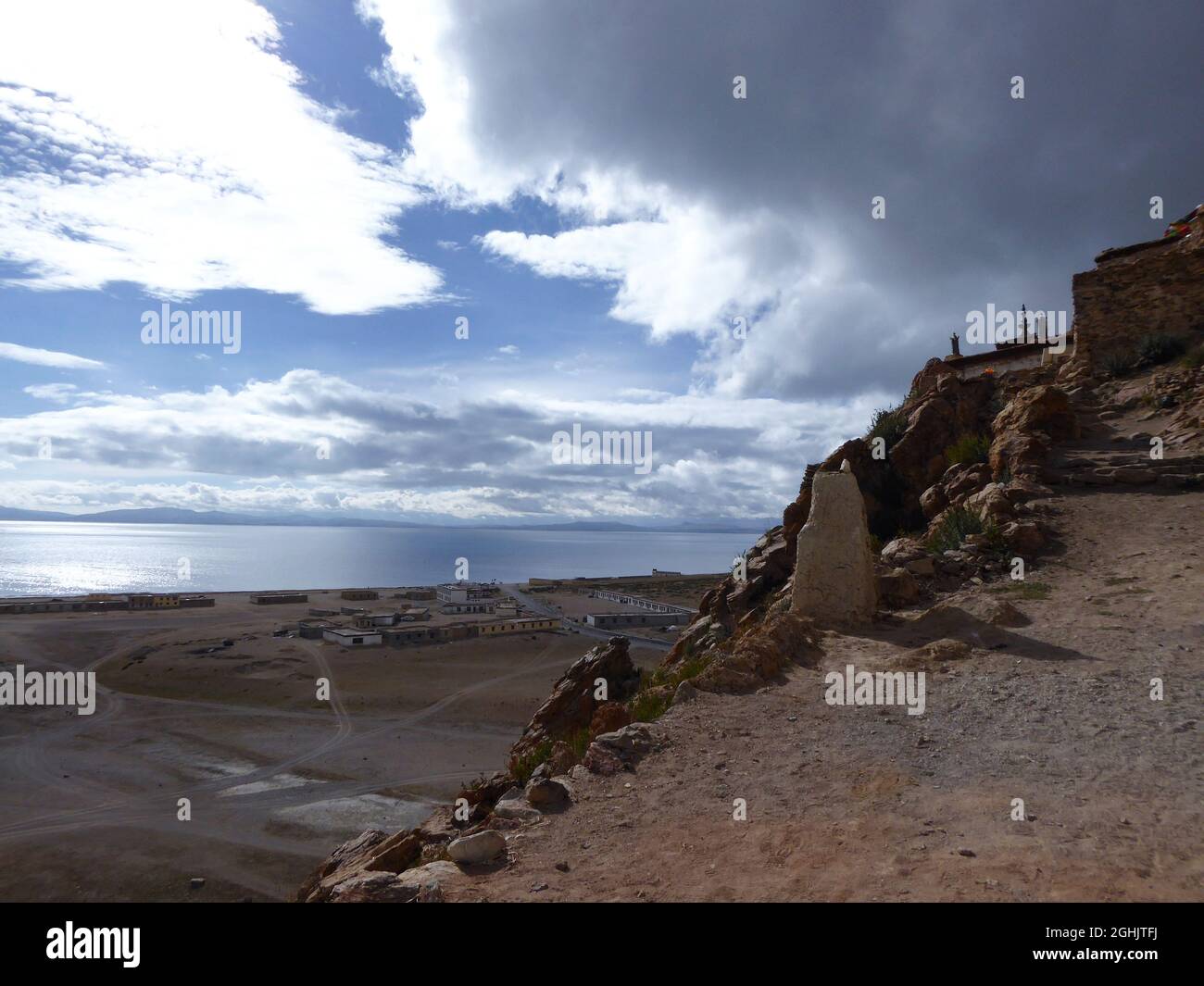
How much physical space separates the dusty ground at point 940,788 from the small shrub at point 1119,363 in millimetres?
12026

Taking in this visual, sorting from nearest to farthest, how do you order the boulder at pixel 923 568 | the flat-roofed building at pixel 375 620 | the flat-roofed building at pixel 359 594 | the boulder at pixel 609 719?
the boulder at pixel 609 719 < the boulder at pixel 923 568 < the flat-roofed building at pixel 375 620 < the flat-roofed building at pixel 359 594

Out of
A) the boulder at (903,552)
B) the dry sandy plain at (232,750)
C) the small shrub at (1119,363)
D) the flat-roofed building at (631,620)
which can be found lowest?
the dry sandy plain at (232,750)

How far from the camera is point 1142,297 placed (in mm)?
20297

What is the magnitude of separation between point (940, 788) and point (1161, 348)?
19.3 metres

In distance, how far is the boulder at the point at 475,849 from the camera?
17.5 ft

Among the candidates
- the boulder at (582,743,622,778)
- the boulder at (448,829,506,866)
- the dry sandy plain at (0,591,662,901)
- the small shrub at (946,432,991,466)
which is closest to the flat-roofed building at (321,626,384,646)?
the dry sandy plain at (0,591,662,901)

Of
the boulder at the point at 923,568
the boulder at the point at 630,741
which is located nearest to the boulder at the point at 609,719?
the boulder at the point at 630,741

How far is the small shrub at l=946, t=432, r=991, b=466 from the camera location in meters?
16.9

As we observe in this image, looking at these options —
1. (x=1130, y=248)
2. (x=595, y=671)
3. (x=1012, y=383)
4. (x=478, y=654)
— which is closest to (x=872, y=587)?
(x=595, y=671)

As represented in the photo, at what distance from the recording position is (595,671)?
1512 centimetres

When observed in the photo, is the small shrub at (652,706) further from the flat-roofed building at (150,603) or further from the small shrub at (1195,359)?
the flat-roofed building at (150,603)
